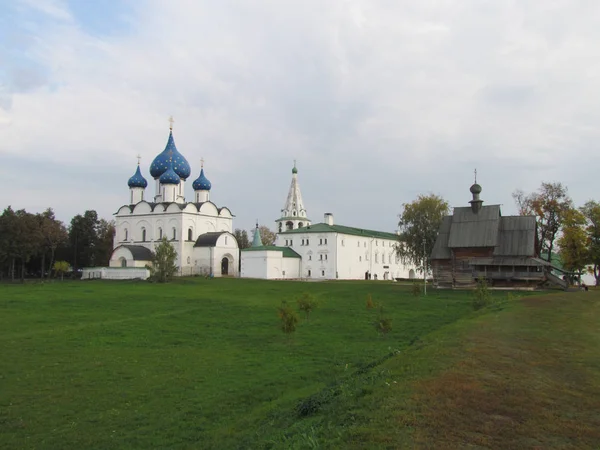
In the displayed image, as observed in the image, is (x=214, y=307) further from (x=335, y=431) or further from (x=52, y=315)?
(x=335, y=431)

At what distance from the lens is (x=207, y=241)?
2462 inches

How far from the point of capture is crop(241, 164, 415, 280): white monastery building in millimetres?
60875

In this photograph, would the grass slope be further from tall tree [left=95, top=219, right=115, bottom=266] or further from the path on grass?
tall tree [left=95, top=219, right=115, bottom=266]

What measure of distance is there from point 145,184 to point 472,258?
4459 centimetres

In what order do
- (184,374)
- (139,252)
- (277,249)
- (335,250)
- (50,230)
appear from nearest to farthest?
(184,374) → (50,230) → (139,252) → (277,249) → (335,250)

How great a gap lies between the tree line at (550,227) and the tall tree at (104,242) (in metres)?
38.8

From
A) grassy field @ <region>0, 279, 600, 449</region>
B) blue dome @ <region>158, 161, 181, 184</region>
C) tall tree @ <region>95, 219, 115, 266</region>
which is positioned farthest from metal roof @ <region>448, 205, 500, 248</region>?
tall tree @ <region>95, 219, 115, 266</region>

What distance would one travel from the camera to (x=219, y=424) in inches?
364

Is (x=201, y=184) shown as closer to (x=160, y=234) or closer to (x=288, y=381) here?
(x=160, y=234)

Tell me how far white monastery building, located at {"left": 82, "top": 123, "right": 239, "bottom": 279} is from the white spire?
24.3ft

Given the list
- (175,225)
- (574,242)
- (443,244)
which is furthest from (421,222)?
(175,225)

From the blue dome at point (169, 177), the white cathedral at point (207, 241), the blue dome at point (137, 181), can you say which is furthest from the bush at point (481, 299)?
the blue dome at point (137, 181)

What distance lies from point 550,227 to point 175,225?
3948cm

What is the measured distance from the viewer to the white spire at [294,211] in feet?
236
